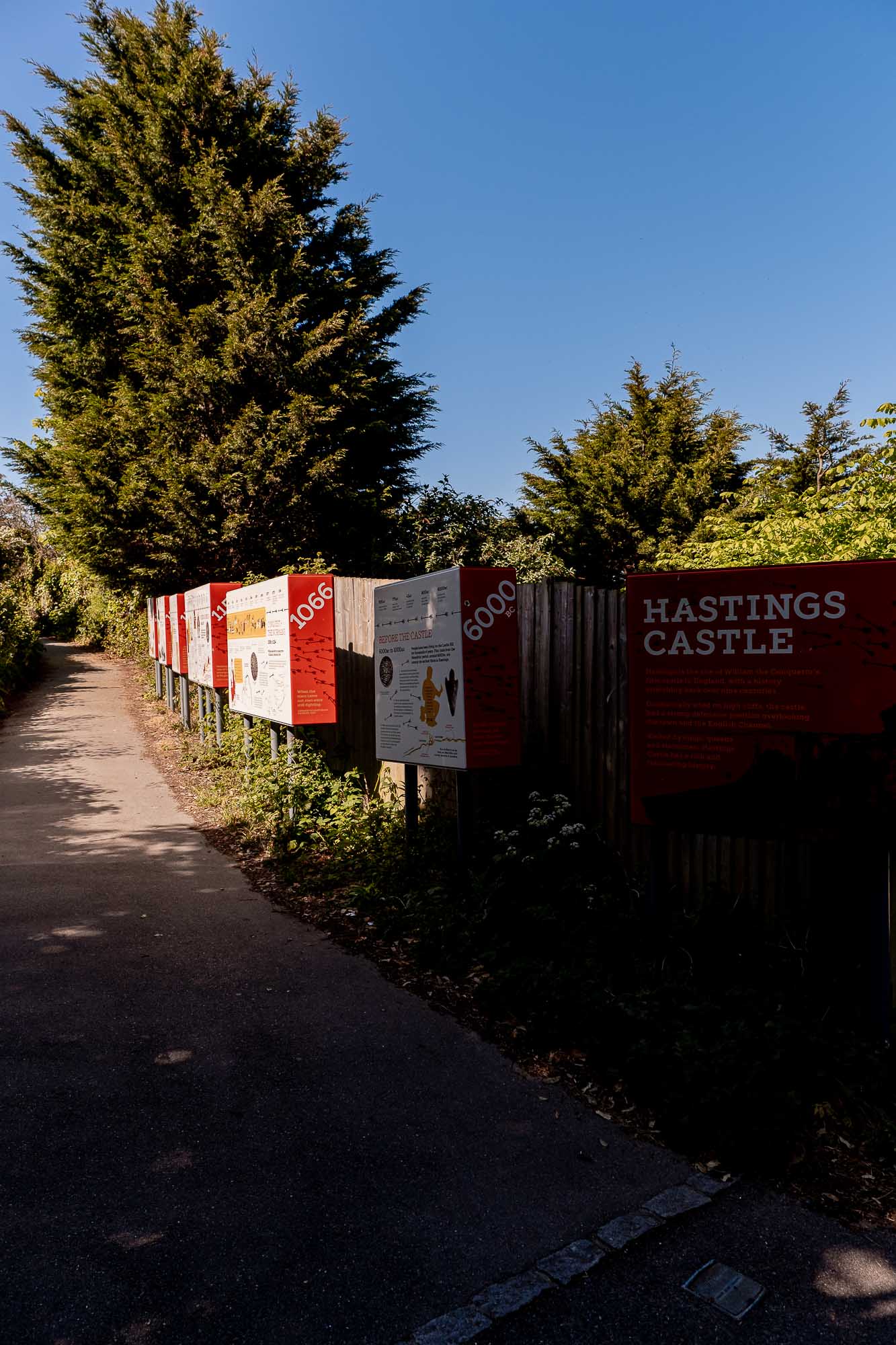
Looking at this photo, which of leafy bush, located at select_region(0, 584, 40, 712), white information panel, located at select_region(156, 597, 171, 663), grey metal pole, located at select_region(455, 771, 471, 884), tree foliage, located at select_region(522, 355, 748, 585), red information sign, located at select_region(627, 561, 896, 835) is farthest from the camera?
tree foliage, located at select_region(522, 355, 748, 585)

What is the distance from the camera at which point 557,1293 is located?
2719 mm

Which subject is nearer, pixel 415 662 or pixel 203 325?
pixel 415 662

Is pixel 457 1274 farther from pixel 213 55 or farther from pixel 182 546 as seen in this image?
pixel 213 55

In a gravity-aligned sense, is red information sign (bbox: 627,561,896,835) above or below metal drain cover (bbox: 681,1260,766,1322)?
above

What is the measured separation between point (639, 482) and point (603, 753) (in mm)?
26501

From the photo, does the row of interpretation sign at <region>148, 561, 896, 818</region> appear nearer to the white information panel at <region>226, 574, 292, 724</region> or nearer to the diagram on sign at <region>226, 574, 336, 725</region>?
the diagram on sign at <region>226, 574, 336, 725</region>

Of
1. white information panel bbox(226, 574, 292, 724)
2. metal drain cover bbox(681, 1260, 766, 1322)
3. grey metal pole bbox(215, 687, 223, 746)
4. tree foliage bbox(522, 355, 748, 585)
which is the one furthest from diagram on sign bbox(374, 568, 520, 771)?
tree foliage bbox(522, 355, 748, 585)

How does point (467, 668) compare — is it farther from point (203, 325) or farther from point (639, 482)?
point (639, 482)

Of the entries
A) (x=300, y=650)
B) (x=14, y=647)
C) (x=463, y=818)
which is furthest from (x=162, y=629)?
(x=463, y=818)

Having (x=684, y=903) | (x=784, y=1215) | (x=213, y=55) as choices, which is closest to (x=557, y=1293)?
(x=784, y=1215)

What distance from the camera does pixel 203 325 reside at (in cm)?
1920

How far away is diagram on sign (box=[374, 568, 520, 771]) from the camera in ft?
19.9

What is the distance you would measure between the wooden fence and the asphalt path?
1.82 metres

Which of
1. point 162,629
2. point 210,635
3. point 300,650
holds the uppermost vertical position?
point 162,629
